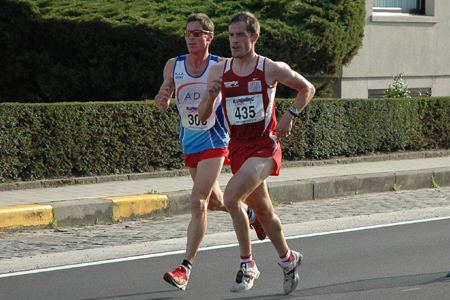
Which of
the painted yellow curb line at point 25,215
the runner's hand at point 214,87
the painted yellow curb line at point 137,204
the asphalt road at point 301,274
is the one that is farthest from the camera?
the painted yellow curb line at point 137,204

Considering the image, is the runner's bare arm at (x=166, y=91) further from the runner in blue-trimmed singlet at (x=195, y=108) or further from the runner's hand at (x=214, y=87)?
the runner's hand at (x=214, y=87)

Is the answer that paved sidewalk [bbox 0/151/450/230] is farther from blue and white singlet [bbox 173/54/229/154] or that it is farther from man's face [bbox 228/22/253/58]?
man's face [bbox 228/22/253/58]

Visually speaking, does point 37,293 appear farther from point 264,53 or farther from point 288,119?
point 264,53

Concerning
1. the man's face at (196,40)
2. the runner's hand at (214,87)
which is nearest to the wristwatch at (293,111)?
the runner's hand at (214,87)

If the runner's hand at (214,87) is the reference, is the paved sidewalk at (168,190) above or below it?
below

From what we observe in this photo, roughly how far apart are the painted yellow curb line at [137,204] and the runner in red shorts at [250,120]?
145 inches

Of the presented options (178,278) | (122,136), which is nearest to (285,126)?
(178,278)

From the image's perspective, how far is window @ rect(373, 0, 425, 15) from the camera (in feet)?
59.6

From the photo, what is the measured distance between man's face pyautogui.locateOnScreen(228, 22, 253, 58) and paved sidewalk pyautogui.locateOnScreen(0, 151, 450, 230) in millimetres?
3985

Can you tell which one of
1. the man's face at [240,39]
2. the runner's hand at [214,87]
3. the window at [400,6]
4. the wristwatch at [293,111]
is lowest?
the wristwatch at [293,111]

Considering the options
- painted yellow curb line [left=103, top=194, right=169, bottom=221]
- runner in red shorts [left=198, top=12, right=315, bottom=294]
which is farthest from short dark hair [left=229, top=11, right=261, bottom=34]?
painted yellow curb line [left=103, top=194, right=169, bottom=221]

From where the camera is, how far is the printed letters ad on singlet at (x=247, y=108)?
202 inches

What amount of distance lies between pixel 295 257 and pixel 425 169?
23.8 feet

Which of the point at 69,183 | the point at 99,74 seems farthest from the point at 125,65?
the point at 69,183
